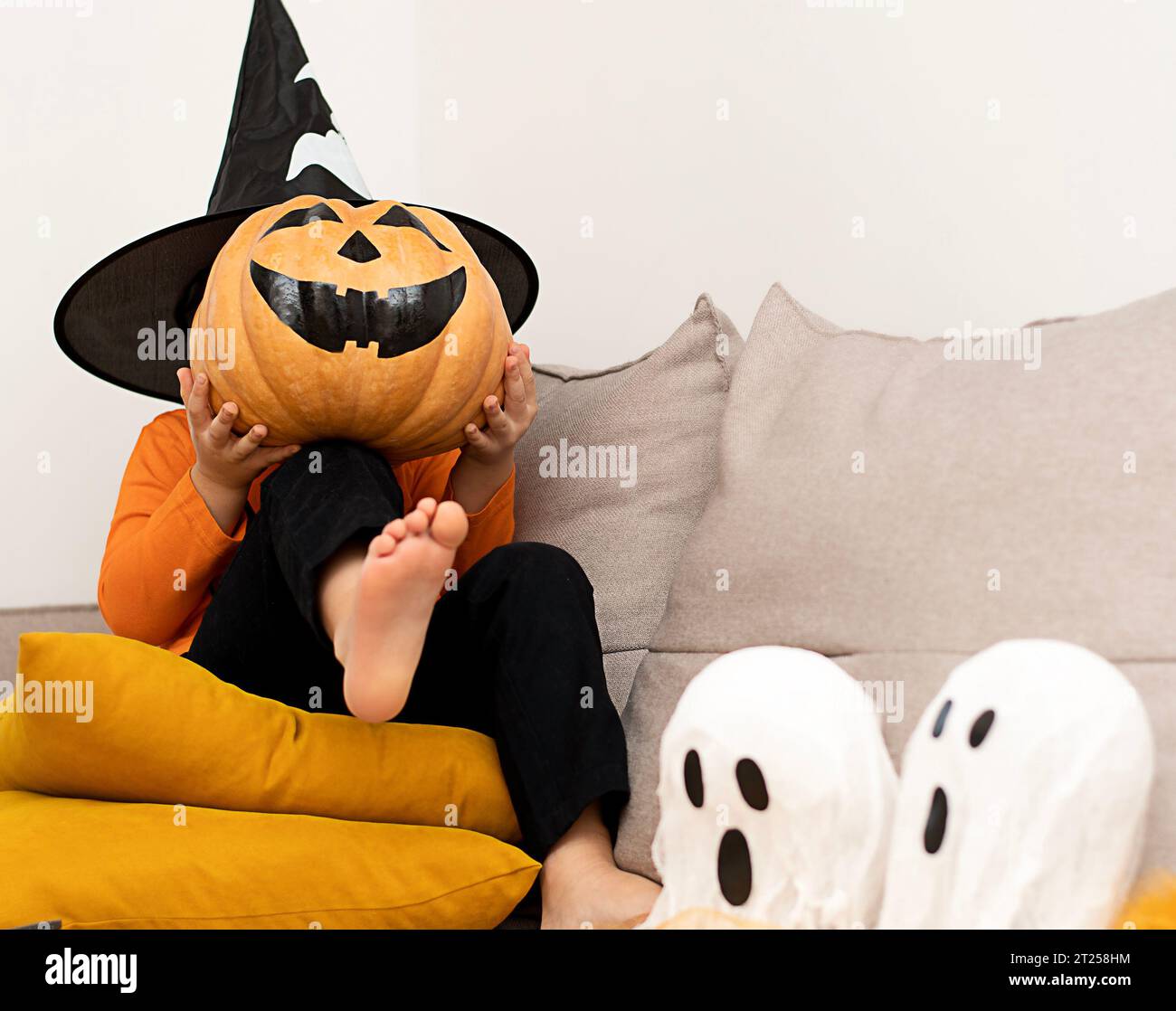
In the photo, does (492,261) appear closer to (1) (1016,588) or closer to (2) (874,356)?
(2) (874,356)

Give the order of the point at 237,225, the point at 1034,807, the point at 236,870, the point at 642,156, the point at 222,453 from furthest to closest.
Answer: the point at 642,156
the point at 237,225
the point at 222,453
the point at 236,870
the point at 1034,807

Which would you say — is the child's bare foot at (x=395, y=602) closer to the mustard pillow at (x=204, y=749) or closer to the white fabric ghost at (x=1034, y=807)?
the mustard pillow at (x=204, y=749)

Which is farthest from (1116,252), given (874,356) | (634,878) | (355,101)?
(355,101)

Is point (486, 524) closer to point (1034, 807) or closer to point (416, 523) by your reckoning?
point (416, 523)

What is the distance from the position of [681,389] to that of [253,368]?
0.49 metres

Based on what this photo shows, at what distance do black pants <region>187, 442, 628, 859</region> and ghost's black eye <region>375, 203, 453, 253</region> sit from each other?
0.68ft

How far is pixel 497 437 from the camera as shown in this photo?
1166 millimetres

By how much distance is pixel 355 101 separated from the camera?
2.16 meters

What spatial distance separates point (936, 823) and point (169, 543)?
859 millimetres

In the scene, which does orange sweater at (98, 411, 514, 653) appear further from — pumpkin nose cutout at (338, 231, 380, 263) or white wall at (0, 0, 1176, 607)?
white wall at (0, 0, 1176, 607)

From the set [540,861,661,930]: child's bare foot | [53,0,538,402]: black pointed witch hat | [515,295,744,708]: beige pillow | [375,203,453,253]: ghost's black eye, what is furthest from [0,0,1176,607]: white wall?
[540,861,661,930]: child's bare foot

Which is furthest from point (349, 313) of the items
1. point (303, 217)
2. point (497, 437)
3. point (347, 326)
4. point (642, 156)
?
point (642, 156)

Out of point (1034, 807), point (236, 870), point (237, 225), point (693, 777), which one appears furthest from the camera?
point (237, 225)

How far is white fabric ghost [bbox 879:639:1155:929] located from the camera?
56 cm
